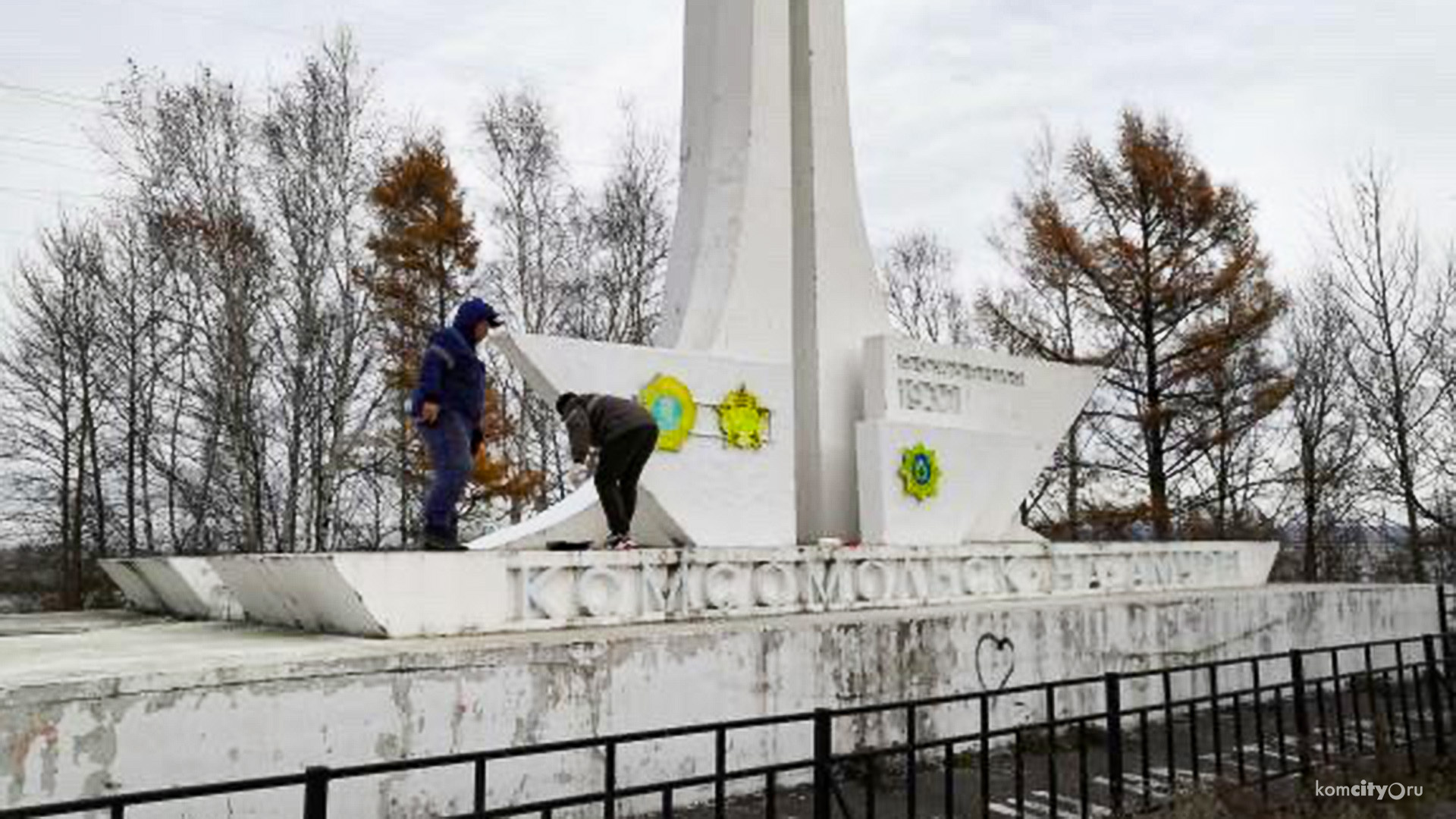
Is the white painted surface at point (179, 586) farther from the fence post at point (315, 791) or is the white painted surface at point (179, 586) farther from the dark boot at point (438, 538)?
the fence post at point (315, 791)

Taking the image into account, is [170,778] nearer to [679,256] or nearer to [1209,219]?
[679,256]

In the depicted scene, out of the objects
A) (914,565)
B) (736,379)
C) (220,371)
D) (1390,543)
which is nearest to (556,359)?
(736,379)

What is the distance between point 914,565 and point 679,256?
3.24 metres

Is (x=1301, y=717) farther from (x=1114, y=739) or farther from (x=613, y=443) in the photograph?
(x=613, y=443)

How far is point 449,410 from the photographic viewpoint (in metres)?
6.83

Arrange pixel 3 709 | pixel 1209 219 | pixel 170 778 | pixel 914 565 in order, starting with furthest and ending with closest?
pixel 1209 219
pixel 914 565
pixel 170 778
pixel 3 709

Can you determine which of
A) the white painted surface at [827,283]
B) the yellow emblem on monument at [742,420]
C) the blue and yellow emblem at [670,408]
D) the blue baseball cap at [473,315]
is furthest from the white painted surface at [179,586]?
the white painted surface at [827,283]

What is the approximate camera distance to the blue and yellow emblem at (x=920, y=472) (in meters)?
9.42

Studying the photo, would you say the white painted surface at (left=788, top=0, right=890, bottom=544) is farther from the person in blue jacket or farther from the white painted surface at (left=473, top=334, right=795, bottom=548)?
the person in blue jacket

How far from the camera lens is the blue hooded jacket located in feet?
22.0

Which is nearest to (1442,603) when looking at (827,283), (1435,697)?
(1435,697)

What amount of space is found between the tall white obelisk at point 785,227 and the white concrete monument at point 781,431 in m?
0.02

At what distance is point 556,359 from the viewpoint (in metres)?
7.50

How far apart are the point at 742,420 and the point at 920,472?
1.85 meters
